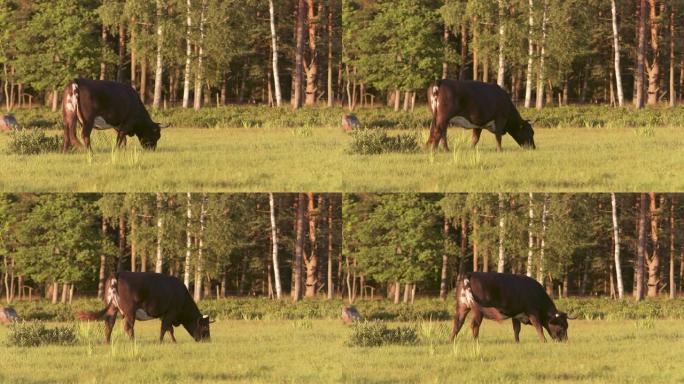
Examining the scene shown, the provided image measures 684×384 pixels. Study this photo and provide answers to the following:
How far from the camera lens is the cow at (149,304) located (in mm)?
29203

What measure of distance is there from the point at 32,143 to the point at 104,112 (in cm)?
200

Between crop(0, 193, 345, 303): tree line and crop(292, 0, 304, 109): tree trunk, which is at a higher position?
crop(292, 0, 304, 109): tree trunk

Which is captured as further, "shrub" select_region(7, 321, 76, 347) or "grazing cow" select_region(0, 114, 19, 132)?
"grazing cow" select_region(0, 114, 19, 132)

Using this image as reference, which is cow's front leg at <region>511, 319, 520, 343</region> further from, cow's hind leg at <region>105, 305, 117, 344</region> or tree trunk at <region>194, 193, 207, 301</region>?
cow's hind leg at <region>105, 305, 117, 344</region>

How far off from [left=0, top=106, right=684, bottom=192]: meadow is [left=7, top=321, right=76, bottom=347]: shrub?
13.8 feet

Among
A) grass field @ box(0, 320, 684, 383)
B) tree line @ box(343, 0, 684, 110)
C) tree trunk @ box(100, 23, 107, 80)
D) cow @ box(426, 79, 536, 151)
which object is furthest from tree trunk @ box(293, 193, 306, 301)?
tree trunk @ box(100, 23, 107, 80)

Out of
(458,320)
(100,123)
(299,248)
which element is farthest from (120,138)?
(458,320)

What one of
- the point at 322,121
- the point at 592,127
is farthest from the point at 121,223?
the point at 592,127

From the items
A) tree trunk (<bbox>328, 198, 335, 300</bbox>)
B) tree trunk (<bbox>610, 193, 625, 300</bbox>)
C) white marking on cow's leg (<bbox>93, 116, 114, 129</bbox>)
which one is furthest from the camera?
tree trunk (<bbox>610, 193, 625, 300</bbox>)

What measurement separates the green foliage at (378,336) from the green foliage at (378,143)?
14.4ft

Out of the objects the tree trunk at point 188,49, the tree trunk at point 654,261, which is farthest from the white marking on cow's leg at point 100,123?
the tree trunk at point 654,261

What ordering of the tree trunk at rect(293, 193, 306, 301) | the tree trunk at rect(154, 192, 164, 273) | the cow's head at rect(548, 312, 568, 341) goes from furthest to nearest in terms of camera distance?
the tree trunk at rect(154, 192, 164, 273) → the tree trunk at rect(293, 193, 306, 301) → the cow's head at rect(548, 312, 568, 341)

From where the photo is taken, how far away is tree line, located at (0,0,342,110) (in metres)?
43.5

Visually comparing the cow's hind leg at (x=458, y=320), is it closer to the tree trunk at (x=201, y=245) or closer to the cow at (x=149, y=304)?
the cow at (x=149, y=304)
